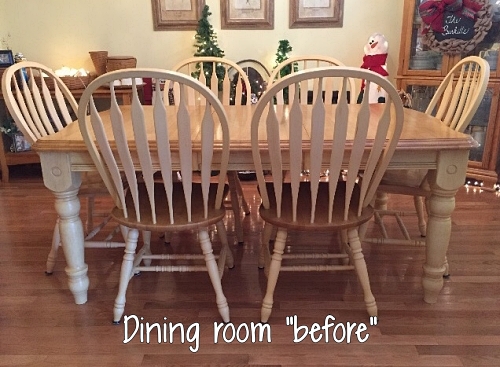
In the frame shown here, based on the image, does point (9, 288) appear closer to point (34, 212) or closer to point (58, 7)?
point (34, 212)

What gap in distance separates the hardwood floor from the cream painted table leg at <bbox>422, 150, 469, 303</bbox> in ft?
0.37

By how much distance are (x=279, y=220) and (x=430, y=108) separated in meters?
0.96

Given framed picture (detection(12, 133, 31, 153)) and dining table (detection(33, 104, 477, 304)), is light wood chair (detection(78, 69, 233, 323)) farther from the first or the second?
framed picture (detection(12, 133, 31, 153))

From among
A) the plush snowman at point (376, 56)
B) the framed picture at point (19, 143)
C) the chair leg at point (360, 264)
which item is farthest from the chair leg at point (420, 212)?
the framed picture at point (19, 143)

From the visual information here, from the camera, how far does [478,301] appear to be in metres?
1.71

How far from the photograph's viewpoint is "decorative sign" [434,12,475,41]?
284 cm

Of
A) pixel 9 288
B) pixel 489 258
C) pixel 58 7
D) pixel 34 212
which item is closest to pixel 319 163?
pixel 489 258

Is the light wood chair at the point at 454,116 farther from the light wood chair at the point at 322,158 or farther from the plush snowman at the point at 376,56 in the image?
the plush snowman at the point at 376,56

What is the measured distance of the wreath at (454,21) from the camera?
2797 mm

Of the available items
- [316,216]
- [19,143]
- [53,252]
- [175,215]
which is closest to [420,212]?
[316,216]

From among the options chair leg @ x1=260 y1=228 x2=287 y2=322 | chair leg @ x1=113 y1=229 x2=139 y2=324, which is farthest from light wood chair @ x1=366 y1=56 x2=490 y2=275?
chair leg @ x1=113 y1=229 x2=139 y2=324

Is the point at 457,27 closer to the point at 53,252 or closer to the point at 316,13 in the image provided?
the point at 316,13

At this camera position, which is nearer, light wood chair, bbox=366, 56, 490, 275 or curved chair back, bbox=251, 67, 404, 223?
curved chair back, bbox=251, 67, 404, 223

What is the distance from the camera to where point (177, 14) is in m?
3.40
